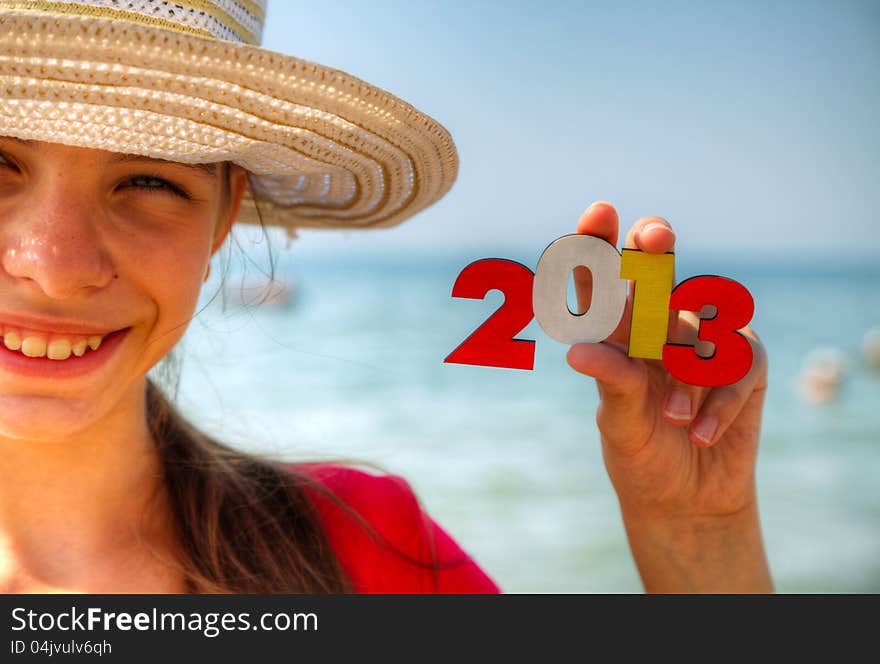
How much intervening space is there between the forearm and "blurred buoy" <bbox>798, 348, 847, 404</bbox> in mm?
A: 13424

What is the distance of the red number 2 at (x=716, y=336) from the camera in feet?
5.25

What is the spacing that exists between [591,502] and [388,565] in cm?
777

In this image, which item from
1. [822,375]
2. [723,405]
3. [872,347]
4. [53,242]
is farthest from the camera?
[872,347]

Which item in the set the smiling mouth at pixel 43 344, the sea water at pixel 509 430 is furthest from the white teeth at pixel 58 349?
the sea water at pixel 509 430

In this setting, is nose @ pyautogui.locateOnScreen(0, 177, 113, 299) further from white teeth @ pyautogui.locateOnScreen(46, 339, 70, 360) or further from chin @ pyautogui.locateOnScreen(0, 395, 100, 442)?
chin @ pyautogui.locateOnScreen(0, 395, 100, 442)

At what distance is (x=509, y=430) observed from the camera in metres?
12.1

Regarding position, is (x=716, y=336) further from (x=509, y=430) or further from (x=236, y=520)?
(x=509, y=430)

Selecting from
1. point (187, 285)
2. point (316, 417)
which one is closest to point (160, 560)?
point (187, 285)

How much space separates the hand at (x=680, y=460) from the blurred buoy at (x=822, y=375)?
13.5 meters

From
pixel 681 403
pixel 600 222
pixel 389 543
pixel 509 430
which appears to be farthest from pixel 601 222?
pixel 509 430

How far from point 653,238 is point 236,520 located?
1.23 m

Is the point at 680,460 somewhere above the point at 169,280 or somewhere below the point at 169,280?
below

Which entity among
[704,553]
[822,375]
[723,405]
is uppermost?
[822,375]
